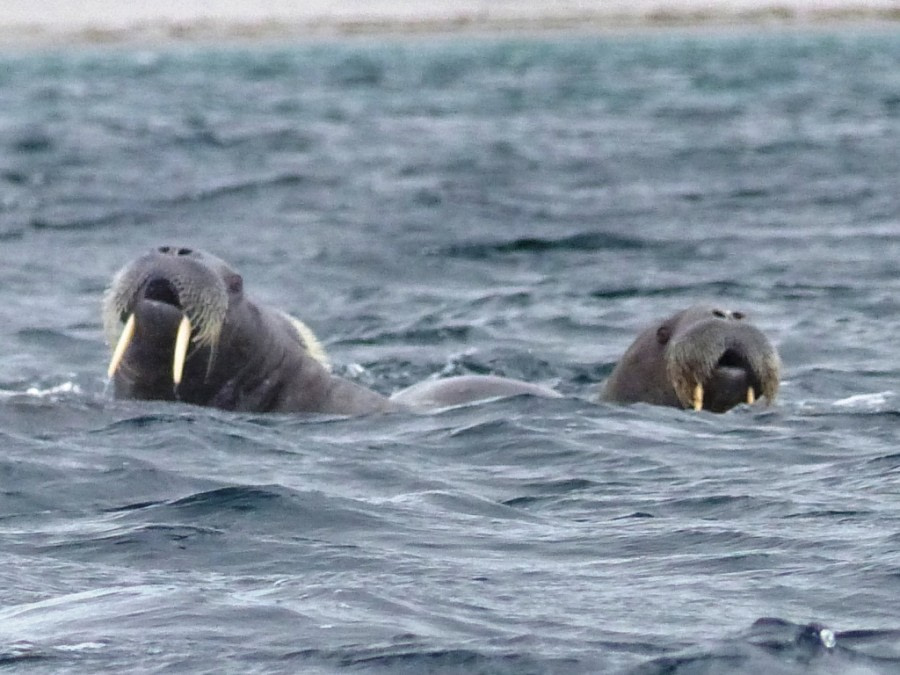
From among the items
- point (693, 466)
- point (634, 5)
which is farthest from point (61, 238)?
point (634, 5)

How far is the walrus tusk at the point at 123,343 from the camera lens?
9.84 m

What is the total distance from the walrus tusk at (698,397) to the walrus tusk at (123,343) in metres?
2.72

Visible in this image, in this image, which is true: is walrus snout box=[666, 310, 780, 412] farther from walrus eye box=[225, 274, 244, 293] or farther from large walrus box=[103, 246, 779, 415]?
walrus eye box=[225, 274, 244, 293]

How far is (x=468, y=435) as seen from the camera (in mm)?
10008

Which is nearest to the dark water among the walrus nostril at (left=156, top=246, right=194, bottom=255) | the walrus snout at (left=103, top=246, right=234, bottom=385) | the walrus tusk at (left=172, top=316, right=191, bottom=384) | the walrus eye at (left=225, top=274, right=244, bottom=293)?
Result: the walrus tusk at (left=172, top=316, right=191, bottom=384)

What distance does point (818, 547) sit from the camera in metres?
7.41

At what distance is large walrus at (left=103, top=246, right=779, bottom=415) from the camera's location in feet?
32.4

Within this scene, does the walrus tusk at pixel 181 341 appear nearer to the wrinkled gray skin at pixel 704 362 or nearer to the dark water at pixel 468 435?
the dark water at pixel 468 435

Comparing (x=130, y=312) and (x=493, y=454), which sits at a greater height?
(x=130, y=312)

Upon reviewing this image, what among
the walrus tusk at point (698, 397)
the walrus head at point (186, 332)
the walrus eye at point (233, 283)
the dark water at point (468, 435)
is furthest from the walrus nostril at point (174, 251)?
the walrus tusk at point (698, 397)

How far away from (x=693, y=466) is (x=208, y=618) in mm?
3296

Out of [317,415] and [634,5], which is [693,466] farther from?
[634,5]

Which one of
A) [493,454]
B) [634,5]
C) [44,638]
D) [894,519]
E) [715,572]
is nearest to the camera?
[44,638]

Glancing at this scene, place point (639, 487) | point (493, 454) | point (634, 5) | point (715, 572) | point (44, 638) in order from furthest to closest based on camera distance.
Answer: point (634, 5), point (493, 454), point (639, 487), point (715, 572), point (44, 638)
